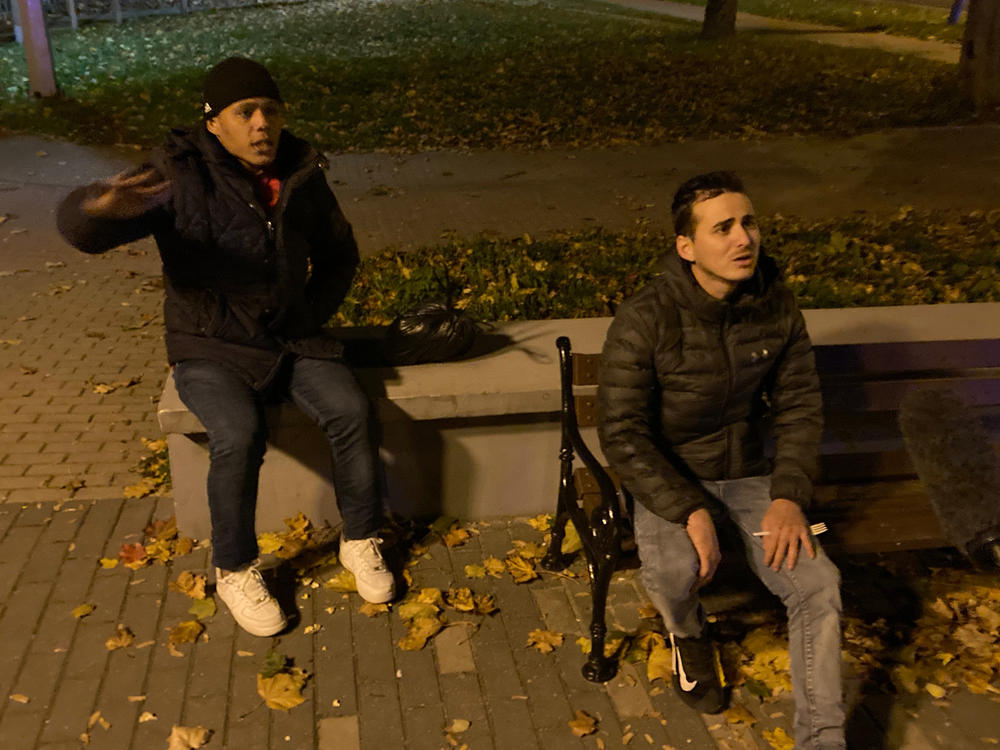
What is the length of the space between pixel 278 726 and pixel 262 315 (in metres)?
1.39

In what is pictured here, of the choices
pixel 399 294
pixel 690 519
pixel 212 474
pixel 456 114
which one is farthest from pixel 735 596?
pixel 456 114

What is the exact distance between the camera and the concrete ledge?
151 inches

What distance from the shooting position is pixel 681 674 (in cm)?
325

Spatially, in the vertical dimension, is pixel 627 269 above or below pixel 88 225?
below

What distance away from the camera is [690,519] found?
10.0ft

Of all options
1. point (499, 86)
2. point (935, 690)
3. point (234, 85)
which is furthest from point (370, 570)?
point (499, 86)

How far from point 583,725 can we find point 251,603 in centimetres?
123

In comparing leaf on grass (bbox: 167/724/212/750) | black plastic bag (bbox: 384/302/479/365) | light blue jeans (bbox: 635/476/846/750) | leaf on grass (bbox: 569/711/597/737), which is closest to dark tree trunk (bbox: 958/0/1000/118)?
black plastic bag (bbox: 384/302/479/365)

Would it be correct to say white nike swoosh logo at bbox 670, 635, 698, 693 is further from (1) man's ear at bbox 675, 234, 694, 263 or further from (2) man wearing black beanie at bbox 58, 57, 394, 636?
(1) man's ear at bbox 675, 234, 694, 263

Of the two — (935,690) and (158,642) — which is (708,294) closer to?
(935,690)

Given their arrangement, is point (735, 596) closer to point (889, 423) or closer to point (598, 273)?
point (889, 423)

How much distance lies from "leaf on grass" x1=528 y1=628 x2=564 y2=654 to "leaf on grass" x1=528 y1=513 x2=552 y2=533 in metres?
0.68

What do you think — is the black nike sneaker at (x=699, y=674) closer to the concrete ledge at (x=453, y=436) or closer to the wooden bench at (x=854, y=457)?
the wooden bench at (x=854, y=457)

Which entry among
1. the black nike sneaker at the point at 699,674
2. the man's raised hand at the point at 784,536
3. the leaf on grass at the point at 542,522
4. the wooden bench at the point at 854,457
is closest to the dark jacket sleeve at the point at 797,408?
the man's raised hand at the point at 784,536
